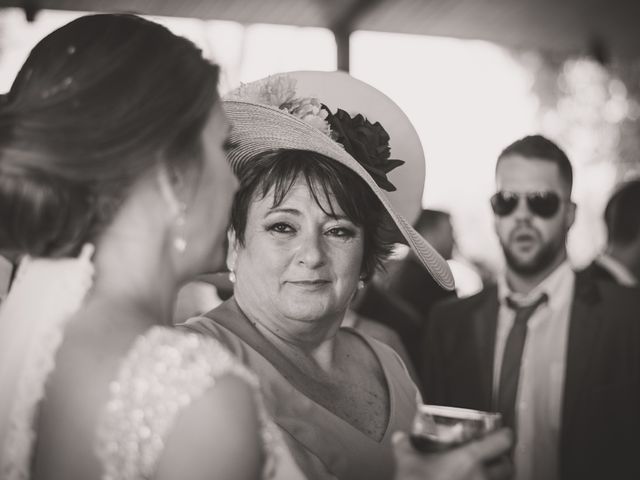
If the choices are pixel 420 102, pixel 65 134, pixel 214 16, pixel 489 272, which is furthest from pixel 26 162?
pixel 420 102

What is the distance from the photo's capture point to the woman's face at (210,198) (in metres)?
1.43

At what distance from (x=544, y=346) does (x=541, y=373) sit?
5.4 inches

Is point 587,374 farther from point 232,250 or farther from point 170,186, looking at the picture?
point 170,186

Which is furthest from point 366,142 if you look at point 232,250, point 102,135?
point 102,135

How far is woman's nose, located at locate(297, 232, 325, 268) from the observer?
220 centimetres

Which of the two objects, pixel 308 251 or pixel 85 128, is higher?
pixel 85 128

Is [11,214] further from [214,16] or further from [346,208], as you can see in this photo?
[214,16]

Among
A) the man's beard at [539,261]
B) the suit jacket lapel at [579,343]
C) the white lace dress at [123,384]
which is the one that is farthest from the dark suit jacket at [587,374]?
the white lace dress at [123,384]

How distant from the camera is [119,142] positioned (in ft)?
4.14

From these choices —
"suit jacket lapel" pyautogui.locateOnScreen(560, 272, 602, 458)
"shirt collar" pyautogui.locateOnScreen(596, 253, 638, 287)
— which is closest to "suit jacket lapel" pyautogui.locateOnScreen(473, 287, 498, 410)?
"suit jacket lapel" pyautogui.locateOnScreen(560, 272, 602, 458)

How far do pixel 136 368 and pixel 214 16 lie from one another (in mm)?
6273

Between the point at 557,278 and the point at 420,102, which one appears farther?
the point at 420,102

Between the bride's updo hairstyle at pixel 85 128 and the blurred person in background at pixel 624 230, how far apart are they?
443cm

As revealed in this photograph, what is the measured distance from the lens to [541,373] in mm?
3588
